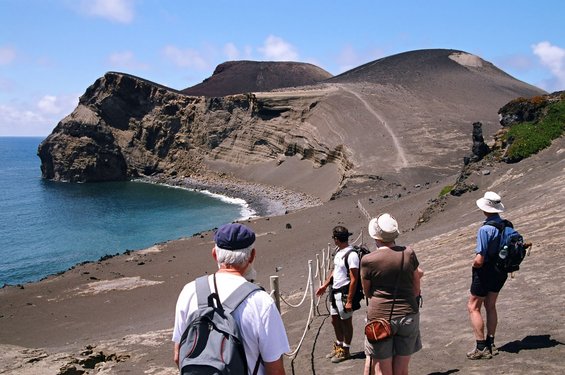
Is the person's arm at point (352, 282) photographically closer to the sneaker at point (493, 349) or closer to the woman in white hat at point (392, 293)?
the woman in white hat at point (392, 293)

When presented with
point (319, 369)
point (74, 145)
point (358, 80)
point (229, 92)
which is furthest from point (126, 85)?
point (319, 369)

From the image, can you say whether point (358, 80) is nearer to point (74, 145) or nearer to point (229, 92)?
point (229, 92)

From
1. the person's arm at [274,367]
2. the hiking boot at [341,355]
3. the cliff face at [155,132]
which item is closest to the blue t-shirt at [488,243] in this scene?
the hiking boot at [341,355]

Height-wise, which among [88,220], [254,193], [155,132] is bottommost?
[88,220]

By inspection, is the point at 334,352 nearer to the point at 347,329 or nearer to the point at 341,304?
the point at 347,329

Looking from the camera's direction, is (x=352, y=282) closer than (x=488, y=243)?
No

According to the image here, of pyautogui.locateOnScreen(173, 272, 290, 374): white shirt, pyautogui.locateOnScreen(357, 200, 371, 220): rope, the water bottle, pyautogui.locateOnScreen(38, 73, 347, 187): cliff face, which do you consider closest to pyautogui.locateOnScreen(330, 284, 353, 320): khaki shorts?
the water bottle

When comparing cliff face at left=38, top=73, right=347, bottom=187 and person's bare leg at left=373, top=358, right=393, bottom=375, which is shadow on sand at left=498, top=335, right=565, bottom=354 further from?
cliff face at left=38, top=73, right=347, bottom=187

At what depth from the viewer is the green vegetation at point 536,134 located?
21516 millimetres

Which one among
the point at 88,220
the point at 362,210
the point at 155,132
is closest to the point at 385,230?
the point at 362,210

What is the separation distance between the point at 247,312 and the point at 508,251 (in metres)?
3.77

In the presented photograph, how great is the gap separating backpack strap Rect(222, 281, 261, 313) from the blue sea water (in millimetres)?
26546

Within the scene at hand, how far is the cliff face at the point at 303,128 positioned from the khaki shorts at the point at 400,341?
127ft

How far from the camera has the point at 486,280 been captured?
239 inches
